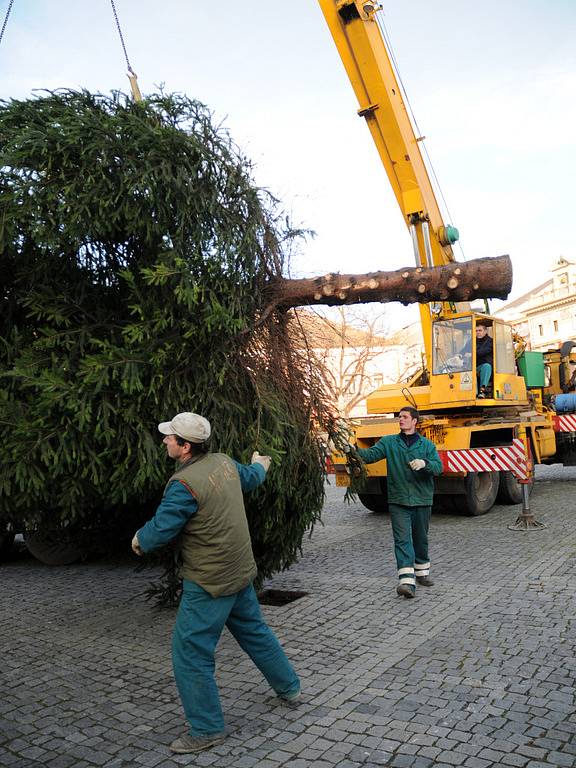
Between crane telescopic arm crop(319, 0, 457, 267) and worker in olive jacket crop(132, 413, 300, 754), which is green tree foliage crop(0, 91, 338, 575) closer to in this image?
worker in olive jacket crop(132, 413, 300, 754)

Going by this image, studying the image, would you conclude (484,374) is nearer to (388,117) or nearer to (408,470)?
(388,117)

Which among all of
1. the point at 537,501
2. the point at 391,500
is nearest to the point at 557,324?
the point at 537,501

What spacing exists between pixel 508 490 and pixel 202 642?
369 inches

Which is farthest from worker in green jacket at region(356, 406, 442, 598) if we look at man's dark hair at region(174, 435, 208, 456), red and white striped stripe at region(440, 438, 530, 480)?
red and white striped stripe at region(440, 438, 530, 480)

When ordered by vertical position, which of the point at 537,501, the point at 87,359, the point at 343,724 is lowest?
the point at 537,501

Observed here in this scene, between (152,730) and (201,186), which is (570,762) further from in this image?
(201,186)

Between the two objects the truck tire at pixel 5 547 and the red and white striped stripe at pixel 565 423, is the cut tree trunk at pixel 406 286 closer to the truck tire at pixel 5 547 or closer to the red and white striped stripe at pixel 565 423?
the truck tire at pixel 5 547

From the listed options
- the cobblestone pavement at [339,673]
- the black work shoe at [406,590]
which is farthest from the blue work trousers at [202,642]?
the black work shoe at [406,590]

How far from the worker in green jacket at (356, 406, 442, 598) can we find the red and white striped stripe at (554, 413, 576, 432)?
8.70m

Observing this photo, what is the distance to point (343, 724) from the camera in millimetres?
3875

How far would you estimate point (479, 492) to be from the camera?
1153 cm

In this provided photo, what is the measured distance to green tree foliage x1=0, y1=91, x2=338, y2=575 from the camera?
15.6ft

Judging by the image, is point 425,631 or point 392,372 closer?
point 425,631

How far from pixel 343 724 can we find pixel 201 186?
11.5 ft
